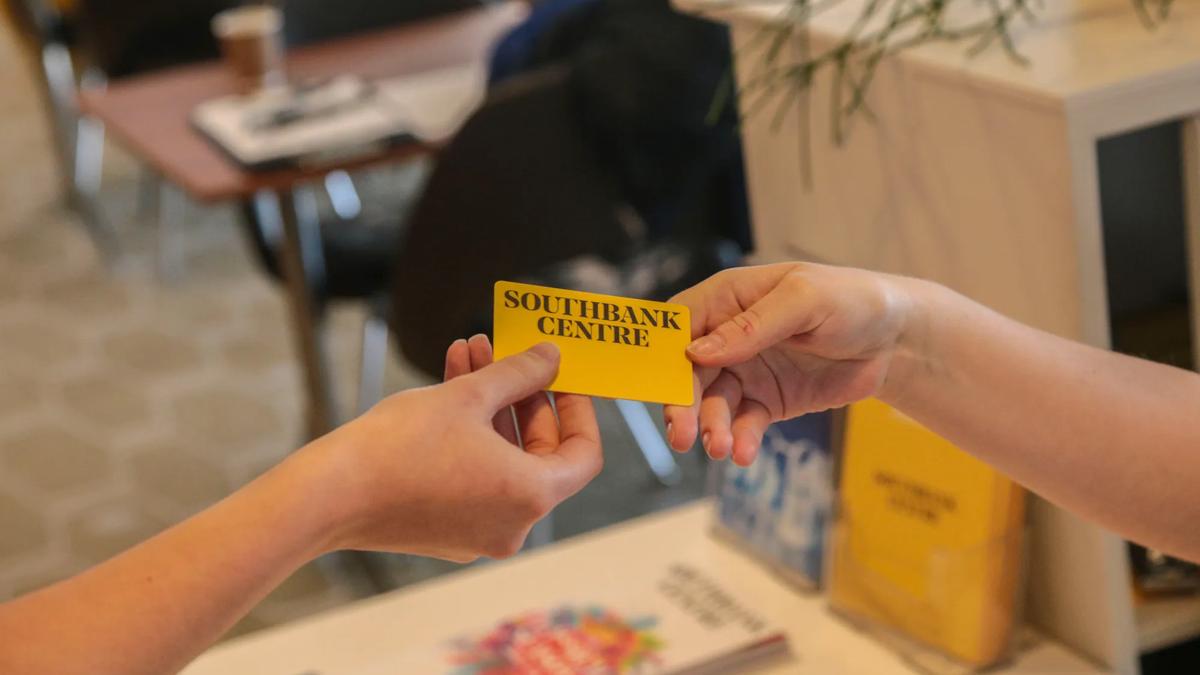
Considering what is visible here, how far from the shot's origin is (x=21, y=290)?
13.4 ft

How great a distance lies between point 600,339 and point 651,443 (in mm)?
2149

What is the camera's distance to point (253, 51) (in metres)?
2.68

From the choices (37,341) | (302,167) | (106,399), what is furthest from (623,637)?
(37,341)

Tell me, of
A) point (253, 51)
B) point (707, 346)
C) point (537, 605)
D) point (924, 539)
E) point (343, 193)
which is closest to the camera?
point (707, 346)

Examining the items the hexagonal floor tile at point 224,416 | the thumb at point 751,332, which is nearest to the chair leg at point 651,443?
the hexagonal floor tile at point 224,416

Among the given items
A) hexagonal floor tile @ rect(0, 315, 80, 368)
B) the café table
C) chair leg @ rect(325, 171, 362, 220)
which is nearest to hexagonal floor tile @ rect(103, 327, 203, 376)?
hexagonal floor tile @ rect(0, 315, 80, 368)

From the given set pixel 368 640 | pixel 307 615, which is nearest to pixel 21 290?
pixel 307 615

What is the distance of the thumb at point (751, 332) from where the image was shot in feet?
2.75

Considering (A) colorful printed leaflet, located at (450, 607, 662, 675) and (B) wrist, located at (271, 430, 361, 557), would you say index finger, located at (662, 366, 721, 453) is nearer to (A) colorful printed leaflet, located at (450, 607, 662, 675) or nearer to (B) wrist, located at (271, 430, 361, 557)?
(B) wrist, located at (271, 430, 361, 557)

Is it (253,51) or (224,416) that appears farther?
(224,416)

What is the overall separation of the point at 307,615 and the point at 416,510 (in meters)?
1.85

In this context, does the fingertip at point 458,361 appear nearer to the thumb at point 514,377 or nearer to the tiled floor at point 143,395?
the thumb at point 514,377

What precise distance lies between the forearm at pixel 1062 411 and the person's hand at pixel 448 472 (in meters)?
0.29

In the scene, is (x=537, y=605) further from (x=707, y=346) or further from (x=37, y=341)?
(x=37, y=341)
